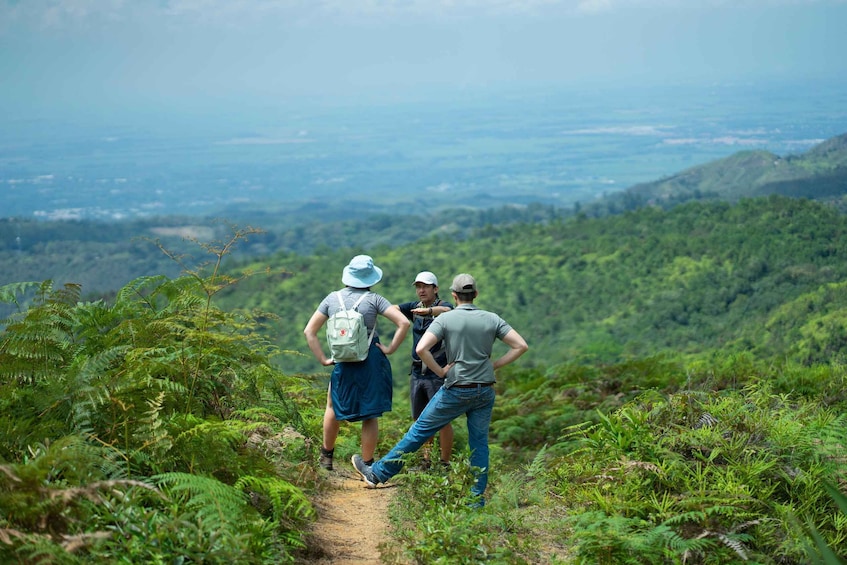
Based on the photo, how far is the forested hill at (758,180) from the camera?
167 feet

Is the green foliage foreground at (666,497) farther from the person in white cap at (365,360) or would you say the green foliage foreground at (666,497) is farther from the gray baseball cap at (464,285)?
the gray baseball cap at (464,285)

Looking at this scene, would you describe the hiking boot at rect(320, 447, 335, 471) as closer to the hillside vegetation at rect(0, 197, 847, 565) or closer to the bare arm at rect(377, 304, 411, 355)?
the hillside vegetation at rect(0, 197, 847, 565)

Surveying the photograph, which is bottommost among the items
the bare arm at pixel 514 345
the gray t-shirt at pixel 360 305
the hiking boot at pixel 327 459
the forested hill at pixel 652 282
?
the forested hill at pixel 652 282

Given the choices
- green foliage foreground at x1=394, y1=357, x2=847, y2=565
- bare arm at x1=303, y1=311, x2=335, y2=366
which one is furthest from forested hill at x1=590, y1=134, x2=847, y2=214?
bare arm at x1=303, y1=311, x2=335, y2=366

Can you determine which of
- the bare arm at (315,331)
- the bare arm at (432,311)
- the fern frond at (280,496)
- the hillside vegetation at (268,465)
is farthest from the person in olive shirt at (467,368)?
the fern frond at (280,496)

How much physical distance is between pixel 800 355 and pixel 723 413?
486 inches

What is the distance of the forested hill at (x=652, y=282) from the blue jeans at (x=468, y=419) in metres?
13.4

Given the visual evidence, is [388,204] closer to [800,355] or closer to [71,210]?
[71,210]

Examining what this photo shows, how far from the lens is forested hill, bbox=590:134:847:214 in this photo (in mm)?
50875

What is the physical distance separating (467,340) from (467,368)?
197 millimetres

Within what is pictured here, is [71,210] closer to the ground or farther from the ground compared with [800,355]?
closer to the ground

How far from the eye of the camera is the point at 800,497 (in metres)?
6.10

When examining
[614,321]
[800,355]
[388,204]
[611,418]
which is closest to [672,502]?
[611,418]

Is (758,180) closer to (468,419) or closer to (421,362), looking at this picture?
A: (421,362)
